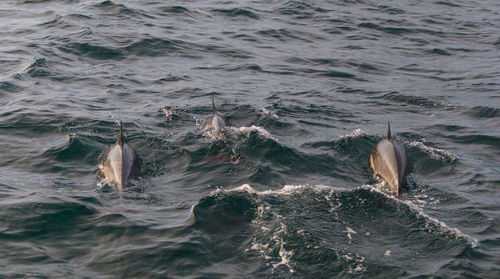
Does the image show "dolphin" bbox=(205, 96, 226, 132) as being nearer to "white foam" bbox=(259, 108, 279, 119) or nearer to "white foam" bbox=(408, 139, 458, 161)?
"white foam" bbox=(259, 108, 279, 119)

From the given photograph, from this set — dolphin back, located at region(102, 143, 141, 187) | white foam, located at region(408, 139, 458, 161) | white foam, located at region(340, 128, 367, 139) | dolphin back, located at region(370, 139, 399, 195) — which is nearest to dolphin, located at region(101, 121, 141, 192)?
dolphin back, located at region(102, 143, 141, 187)

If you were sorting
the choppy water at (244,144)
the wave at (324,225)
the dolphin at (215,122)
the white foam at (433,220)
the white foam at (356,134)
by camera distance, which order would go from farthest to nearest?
the white foam at (356,134)
the dolphin at (215,122)
the white foam at (433,220)
the choppy water at (244,144)
the wave at (324,225)

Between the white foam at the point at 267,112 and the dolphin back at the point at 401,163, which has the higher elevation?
the dolphin back at the point at 401,163

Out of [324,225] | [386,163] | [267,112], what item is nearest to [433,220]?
[324,225]

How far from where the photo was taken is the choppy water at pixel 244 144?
840 centimetres

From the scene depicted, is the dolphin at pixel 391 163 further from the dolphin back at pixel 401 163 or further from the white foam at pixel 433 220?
the white foam at pixel 433 220

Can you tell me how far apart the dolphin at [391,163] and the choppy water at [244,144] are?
22 centimetres

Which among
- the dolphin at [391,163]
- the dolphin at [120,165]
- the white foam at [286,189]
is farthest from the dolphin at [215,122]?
the dolphin at [391,163]

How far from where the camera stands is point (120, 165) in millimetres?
10719

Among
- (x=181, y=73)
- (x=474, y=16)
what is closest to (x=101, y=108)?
(x=181, y=73)

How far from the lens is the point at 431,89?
17.7 m

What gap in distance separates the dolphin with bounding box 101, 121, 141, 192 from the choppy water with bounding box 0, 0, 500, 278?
24 centimetres

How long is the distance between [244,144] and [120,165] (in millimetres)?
3006

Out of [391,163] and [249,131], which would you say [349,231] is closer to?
[391,163]
